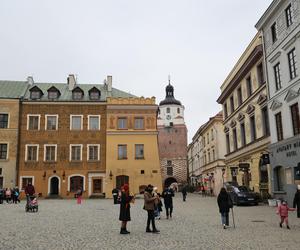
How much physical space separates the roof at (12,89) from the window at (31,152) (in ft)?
21.5

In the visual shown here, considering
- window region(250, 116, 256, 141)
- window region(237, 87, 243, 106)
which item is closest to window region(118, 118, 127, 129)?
window region(237, 87, 243, 106)

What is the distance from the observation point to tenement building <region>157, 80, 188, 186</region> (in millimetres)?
83688

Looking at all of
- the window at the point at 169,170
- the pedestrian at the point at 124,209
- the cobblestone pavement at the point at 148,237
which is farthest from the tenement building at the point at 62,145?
the window at the point at 169,170

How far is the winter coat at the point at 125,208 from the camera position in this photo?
468 inches

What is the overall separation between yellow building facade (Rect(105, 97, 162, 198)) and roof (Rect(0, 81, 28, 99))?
38.0 ft

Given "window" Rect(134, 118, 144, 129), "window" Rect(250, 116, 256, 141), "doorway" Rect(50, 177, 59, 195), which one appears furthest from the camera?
"window" Rect(134, 118, 144, 129)

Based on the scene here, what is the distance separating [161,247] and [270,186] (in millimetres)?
→ 18523

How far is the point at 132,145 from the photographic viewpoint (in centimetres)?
4219

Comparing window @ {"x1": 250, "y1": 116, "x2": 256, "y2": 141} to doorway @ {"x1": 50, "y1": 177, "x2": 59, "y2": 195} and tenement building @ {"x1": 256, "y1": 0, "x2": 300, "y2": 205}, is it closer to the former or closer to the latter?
tenement building @ {"x1": 256, "y1": 0, "x2": 300, "y2": 205}

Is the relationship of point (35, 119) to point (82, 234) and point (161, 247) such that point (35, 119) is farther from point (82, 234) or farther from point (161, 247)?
point (161, 247)

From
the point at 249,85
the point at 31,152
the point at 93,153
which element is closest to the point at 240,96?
the point at 249,85

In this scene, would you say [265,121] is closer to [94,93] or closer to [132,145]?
[132,145]

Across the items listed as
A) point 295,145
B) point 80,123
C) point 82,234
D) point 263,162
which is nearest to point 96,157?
point 80,123

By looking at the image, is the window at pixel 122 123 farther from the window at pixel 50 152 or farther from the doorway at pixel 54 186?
the doorway at pixel 54 186
